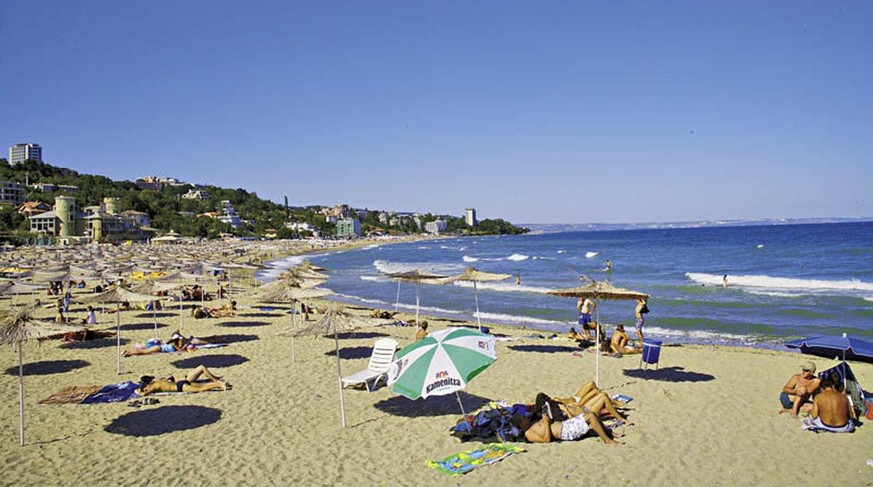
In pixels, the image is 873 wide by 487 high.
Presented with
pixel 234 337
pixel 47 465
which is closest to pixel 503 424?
pixel 47 465

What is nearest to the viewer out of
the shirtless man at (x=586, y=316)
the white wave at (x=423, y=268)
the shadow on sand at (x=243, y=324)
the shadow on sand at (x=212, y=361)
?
the shadow on sand at (x=212, y=361)

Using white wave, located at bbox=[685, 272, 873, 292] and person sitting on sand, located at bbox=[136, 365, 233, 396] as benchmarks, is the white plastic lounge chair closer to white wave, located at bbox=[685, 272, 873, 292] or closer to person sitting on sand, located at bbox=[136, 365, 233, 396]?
person sitting on sand, located at bbox=[136, 365, 233, 396]

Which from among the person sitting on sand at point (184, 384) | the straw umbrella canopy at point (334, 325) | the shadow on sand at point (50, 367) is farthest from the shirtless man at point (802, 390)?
the shadow on sand at point (50, 367)

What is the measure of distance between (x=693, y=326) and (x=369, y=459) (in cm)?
1392

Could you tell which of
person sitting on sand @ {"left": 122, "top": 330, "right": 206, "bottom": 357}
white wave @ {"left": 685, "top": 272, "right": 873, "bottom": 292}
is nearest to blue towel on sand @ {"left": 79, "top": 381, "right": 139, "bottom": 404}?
person sitting on sand @ {"left": 122, "top": 330, "right": 206, "bottom": 357}

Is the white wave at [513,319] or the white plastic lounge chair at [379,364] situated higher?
the white plastic lounge chair at [379,364]

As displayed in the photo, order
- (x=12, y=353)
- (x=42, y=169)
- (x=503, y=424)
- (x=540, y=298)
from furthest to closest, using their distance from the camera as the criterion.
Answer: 1. (x=42, y=169)
2. (x=540, y=298)
3. (x=12, y=353)
4. (x=503, y=424)

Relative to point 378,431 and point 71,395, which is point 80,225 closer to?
point 71,395

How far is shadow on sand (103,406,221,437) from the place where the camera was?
7.32 m

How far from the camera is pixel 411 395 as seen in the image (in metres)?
6.13

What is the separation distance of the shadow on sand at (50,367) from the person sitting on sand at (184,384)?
2.91 m

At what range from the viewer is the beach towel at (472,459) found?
6.00 meters

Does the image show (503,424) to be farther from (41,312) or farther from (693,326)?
(41,312)

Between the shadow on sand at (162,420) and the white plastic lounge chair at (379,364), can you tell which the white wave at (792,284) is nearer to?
the white plastic lounge chair at (379,364)
